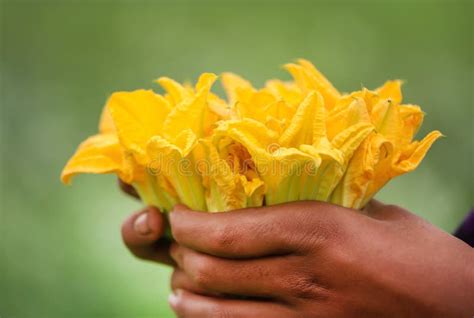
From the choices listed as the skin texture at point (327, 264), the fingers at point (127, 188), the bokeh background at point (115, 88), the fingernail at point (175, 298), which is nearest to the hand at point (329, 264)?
the skin texture at point (327, 264)

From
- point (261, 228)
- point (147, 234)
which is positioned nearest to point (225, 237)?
point (261, 228)

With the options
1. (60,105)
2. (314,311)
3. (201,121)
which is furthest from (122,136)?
(60,105)

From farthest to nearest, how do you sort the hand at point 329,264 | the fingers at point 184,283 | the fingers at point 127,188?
1. the fingers at point 127,188
2. the fingers at point 184,283
3. the hand at point 329,264

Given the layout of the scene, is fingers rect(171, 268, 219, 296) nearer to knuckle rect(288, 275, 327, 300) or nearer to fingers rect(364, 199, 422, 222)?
knuckle rect(288, 275, 327, 300)

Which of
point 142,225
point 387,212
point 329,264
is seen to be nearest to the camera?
point 329,264

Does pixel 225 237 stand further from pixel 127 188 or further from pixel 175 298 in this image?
pixel 127 188

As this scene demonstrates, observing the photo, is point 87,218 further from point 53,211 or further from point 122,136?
point 122,136

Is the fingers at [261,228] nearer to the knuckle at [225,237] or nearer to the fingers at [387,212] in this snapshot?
the knuckle at [225,237]
